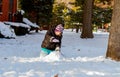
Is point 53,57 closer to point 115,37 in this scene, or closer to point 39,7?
point 115,37

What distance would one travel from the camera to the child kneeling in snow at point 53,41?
37.5 feet

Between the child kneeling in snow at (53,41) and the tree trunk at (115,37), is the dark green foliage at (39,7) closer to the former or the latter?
the child kneeling in snow at (53,41)

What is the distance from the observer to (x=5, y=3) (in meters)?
30.5

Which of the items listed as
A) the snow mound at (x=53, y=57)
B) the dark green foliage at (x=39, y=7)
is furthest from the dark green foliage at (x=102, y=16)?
the snow mound at (x=53, y=57)

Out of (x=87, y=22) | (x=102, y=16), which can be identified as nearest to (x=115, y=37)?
(x=87, y=22)

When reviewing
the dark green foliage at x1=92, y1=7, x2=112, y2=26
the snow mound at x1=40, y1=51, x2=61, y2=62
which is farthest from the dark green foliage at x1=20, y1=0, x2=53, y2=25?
the snow mound at x1=40, y1=51, x2=61, y2=62

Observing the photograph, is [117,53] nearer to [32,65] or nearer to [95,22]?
[32,65]

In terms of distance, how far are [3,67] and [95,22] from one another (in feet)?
80.2

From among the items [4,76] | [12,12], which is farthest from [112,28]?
[12,12]

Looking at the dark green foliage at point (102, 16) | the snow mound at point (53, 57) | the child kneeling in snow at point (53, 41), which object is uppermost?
the child kneeling in snow at point (53, 41)

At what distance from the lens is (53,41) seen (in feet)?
37.7

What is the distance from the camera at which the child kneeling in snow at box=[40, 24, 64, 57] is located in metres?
11.4

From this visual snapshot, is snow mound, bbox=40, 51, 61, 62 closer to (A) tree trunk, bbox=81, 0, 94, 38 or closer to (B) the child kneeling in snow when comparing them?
(B) the child kneeling in snow

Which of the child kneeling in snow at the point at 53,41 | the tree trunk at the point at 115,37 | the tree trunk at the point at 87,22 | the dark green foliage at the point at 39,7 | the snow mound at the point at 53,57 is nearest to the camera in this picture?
the snow mound at the point at 53,57
